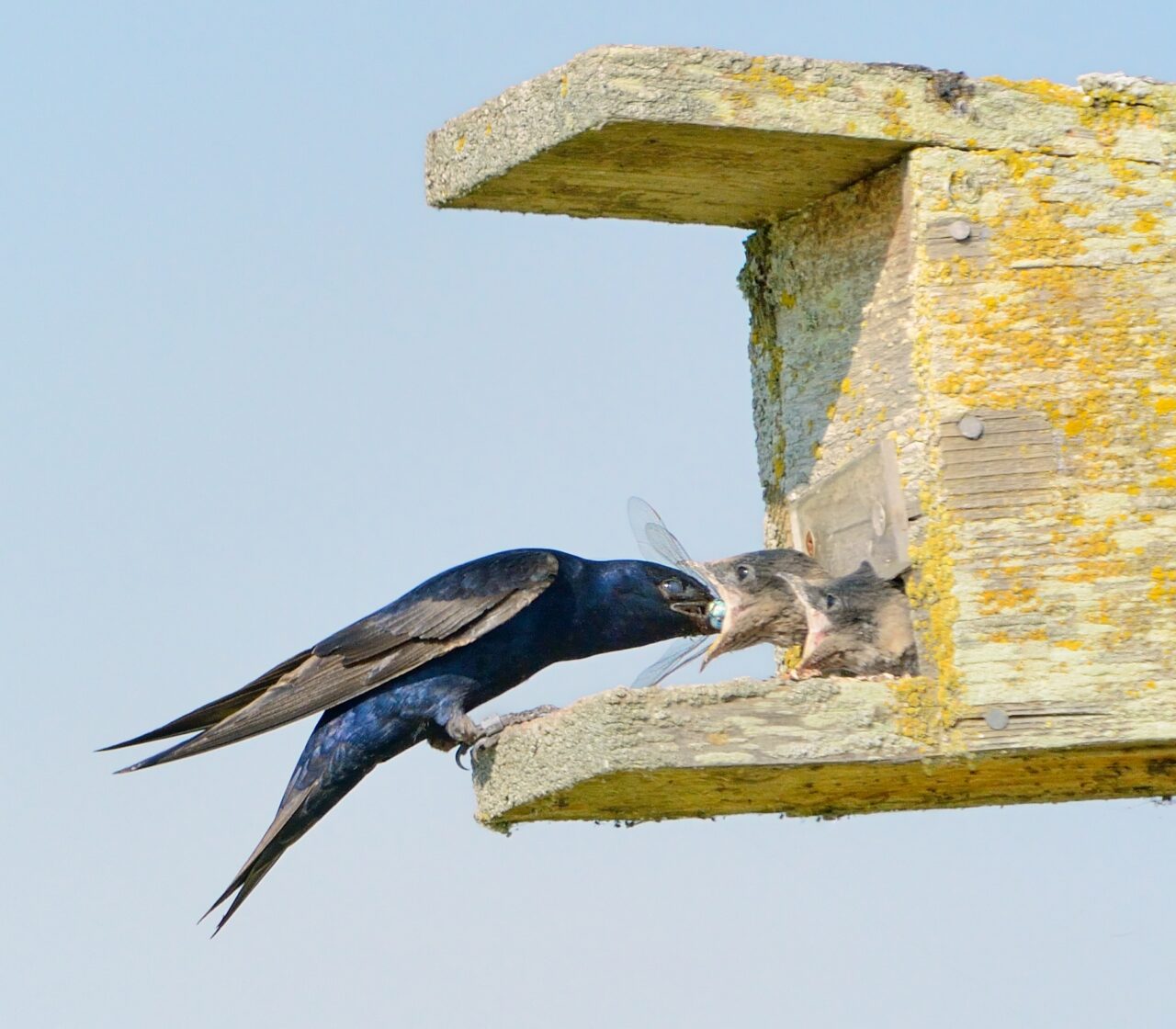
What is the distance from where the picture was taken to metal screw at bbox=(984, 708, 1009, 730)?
3.63 m

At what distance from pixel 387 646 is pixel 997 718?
152cm

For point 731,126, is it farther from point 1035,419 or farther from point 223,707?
point 223,707

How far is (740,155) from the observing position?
390 cm

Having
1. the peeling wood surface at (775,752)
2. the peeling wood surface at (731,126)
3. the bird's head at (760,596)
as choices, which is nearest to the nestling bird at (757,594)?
the bird's head at (760,596)

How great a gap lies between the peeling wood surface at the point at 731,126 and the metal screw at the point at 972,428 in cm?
50

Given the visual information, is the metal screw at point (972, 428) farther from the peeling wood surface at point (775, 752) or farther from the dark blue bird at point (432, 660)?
the dark blue bird at point (432, 660)

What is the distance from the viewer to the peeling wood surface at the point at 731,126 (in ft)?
11.9

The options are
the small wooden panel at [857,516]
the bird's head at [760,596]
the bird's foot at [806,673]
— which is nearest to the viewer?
the small wooden panel at [857,516]

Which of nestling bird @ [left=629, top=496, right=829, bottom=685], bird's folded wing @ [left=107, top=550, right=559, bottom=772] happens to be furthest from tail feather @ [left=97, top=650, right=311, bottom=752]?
nestling bird @ [left=629, top=496, right=829, bottom=685]

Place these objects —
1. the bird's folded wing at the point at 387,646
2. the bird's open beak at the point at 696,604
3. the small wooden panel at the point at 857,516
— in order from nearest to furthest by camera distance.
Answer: the small wooden panel at the point at 857,516
the bird's folded wing at the point at 387,646
the bird's open beak at the point at 696,604

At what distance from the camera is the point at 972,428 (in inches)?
149

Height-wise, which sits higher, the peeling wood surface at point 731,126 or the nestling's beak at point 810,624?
the peeling wood surface at point 731,126

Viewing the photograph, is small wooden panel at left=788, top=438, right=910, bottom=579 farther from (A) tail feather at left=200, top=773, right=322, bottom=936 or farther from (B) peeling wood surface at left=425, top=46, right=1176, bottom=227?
(A) tail feather at left=200, top=773, right=322, bottom=936

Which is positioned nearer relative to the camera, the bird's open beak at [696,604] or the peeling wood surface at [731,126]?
the peeling wood surface at [731,126]
